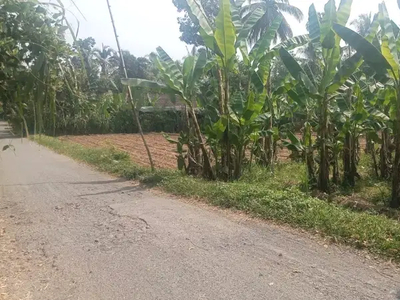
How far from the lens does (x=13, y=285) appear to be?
416 cm

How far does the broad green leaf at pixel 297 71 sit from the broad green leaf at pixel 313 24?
582 mm

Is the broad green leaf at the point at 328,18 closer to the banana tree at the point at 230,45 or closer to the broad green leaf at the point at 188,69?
the banana tree at the point at 230,45

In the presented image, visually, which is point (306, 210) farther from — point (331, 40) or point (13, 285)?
point (13, 285)

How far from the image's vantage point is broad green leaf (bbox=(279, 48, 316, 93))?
24.6 feet

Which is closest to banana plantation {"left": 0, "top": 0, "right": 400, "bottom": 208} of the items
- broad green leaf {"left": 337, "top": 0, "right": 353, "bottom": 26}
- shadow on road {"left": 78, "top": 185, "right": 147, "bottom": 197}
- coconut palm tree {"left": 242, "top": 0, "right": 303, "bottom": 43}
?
broad green leaf {"left": 337, "top": 0, "right": 353, "bottom": 26}

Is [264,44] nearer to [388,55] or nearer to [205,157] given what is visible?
[205,157]

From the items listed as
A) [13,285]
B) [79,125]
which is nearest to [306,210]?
[13,285]

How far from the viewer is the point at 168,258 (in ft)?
15.1

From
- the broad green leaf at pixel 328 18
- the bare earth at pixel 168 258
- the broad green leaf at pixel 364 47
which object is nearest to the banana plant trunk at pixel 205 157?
the bare earth at pixel 168 258

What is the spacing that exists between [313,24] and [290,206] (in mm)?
3626

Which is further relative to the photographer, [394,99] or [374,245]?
[394,99]

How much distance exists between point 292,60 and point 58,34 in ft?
17.4

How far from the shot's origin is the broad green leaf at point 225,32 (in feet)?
24.7

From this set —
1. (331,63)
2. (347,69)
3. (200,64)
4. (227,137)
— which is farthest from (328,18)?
(227,137)
